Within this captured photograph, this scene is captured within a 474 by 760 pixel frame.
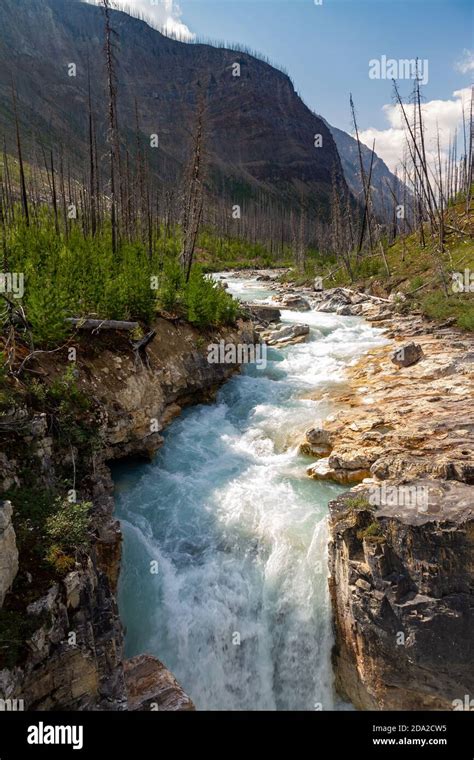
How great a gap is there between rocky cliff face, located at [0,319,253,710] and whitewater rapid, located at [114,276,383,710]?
0.85m

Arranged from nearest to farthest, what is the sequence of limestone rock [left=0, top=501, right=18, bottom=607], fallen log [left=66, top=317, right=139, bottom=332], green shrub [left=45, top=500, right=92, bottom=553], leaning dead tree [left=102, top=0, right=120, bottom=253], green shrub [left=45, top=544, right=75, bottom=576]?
limestone rock [left=0, top=501, right=18, bottom=607]
green shrub [left=45, top=544, right=75, bottom=576]
green shrub [left=45, top=500, right=92, bottom=553]
fallen log [left=66, top=317, right=139, bottom=332]
leaning dead tree [left=102, top=0, right=120, bottom=253]

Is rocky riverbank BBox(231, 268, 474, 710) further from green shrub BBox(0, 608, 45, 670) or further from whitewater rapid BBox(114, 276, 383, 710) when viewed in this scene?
green shrub BBox(0, 608, 45, 670)

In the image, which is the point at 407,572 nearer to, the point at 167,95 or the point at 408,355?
the point at 408,355

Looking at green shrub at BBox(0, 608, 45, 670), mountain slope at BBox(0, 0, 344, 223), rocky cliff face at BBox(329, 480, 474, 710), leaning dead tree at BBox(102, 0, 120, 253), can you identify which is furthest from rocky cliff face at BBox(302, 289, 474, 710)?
mountain slope at BBox(0, 0, 344, 223)

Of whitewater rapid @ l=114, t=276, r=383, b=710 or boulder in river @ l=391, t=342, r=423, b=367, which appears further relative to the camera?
boulder in river @ l=391, t=342, r=423, b=367

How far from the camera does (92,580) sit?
611 centimetres

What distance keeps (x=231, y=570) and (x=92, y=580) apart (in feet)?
11.0

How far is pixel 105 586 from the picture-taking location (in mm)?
6469

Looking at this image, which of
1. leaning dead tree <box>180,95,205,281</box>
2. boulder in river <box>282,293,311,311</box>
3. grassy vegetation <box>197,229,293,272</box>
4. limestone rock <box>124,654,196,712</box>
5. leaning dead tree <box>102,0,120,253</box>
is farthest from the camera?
grassy vegetation <box>197,229,293,272</box>

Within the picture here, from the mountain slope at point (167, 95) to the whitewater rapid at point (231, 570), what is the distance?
449 feet

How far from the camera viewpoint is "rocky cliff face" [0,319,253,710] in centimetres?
521

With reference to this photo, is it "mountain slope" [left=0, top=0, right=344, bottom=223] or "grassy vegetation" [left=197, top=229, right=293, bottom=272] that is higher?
"mountain slope" [left=0, top=0, right=344, bottom=223]

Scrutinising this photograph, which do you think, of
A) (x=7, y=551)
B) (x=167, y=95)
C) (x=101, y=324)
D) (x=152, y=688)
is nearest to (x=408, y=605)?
(x=152, y=688)

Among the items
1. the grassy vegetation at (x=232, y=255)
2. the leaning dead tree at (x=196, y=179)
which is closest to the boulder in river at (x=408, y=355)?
the leaning dead tree at (x=196, y=179)
